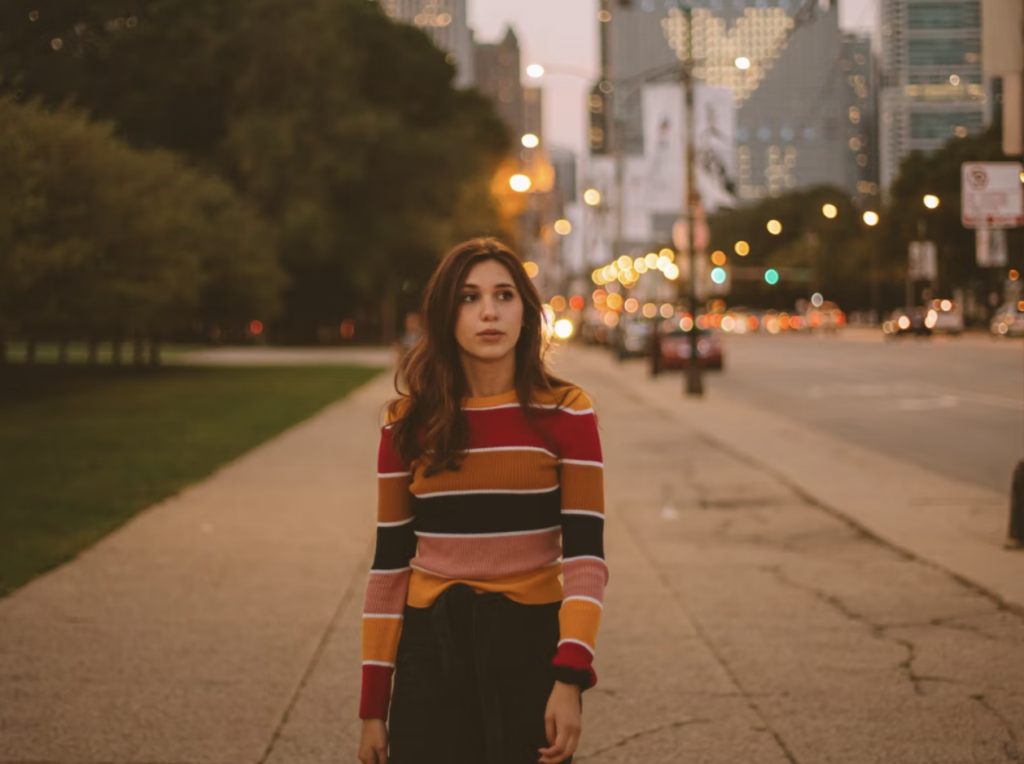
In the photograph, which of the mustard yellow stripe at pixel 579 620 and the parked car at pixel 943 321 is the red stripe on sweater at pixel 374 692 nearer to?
the mustard yellow stripe at pixel 579 620

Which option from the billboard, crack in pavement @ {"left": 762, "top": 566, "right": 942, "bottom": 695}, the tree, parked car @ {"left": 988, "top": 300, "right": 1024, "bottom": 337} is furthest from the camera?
parked car @ {"left": 988, "top": 300, "right": 1024, "bottom": 337}

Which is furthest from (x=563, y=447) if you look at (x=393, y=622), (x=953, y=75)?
(x=953, y=75)

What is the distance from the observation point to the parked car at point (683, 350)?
139ft

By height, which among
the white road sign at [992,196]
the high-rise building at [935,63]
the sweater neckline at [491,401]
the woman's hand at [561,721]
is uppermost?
the high-rise building at [935,63]

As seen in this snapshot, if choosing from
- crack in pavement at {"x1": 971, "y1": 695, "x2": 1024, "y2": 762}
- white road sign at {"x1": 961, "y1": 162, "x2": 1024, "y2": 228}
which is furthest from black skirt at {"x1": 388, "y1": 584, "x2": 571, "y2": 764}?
white road sign at {"x1": 961, "y1": 162, "x2": 1024, "y2": 228}

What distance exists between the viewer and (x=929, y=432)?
2036 cm

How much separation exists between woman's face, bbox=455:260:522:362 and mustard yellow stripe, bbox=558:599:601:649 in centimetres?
63

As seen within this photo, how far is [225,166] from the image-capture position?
60.1 m

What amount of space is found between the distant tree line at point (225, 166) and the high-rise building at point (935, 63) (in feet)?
25.4

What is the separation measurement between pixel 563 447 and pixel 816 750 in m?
2.72

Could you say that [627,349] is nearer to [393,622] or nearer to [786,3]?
[786,3]

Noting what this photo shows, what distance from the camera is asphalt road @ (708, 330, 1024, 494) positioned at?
17359mm

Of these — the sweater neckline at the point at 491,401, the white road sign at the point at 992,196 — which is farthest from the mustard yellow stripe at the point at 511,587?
the white road sign at the point at 992,196

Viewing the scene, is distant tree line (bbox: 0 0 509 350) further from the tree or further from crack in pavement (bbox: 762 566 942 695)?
crack in pavement (bbox: 762 566 942 695)
